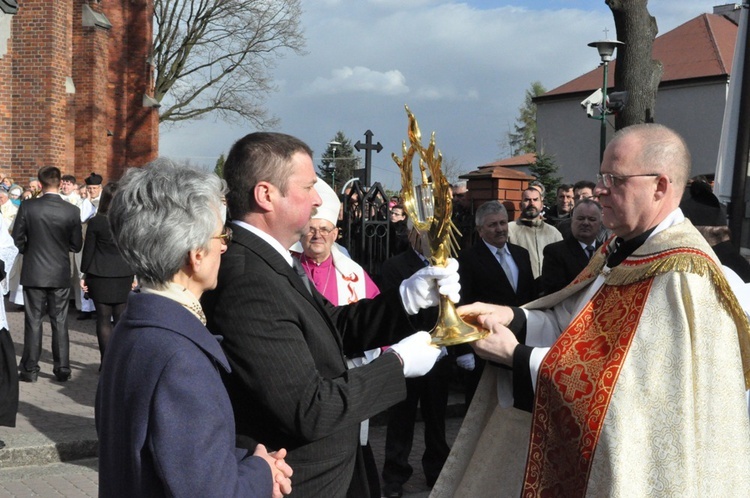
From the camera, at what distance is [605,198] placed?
341 centimetres

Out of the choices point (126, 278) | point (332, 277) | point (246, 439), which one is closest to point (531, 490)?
point (246, 439)

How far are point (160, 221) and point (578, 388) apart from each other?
1564mm

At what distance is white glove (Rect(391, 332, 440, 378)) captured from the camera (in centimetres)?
302

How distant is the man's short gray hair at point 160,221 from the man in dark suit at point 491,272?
4388 millimetres

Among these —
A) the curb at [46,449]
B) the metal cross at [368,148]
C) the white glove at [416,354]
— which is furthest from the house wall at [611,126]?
the white glove at [416,354]

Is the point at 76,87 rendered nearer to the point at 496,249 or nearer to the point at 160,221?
the point at 496,249

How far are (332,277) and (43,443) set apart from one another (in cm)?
265

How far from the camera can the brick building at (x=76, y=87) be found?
18859mm

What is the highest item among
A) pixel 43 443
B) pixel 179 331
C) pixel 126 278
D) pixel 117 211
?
pixel 117 211

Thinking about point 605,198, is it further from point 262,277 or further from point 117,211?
point 117,211

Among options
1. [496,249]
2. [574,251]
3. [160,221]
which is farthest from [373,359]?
[574,251]

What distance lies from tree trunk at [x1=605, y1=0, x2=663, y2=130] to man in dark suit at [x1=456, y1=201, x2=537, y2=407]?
5.51 metres

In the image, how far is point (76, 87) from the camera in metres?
21.9

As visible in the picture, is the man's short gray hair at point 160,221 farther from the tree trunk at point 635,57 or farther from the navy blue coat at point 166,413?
the tree trunk at point 635,57
